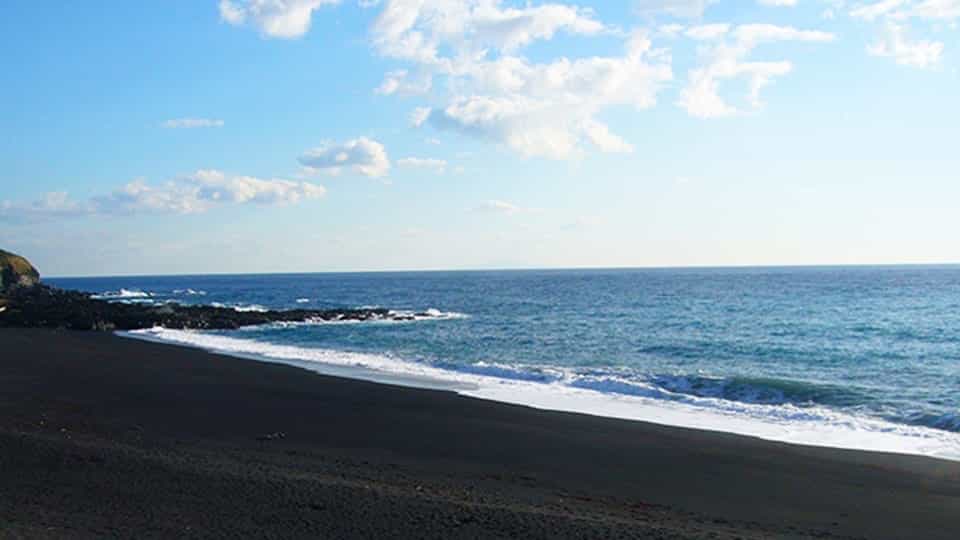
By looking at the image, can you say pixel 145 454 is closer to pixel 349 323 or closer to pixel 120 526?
pixel 120 526

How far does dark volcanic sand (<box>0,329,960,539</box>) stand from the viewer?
8203 millimetres

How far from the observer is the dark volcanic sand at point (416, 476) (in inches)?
323

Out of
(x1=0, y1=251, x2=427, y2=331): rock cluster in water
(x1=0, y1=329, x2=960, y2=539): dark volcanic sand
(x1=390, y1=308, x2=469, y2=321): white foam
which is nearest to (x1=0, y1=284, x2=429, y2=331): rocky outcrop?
(x1=0, y1=251, x2=427, y2=331): rock cluster in water

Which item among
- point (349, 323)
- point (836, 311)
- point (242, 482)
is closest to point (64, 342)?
point (349, 323)

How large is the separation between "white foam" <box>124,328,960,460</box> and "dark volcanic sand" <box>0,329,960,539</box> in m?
1.33

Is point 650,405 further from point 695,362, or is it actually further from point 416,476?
point 416,476

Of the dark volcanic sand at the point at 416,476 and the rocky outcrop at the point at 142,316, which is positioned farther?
the rocky outcrop at the point at 142,316

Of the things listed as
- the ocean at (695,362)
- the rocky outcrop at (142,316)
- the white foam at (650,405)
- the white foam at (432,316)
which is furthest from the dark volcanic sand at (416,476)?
the white foam at (432,316)

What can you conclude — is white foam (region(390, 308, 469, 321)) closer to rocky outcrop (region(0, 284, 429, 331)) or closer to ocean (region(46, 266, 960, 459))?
rocky outcrop (region(0, 284, 429, 331))

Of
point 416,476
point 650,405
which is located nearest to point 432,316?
point 650,405

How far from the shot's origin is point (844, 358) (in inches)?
1133

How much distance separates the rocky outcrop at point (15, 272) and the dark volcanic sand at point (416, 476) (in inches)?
2868

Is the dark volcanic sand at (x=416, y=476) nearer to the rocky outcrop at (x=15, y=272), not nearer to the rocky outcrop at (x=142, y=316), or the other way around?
the rocky outcrop at (x=142, y=316)

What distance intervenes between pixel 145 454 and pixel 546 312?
48.1 m
